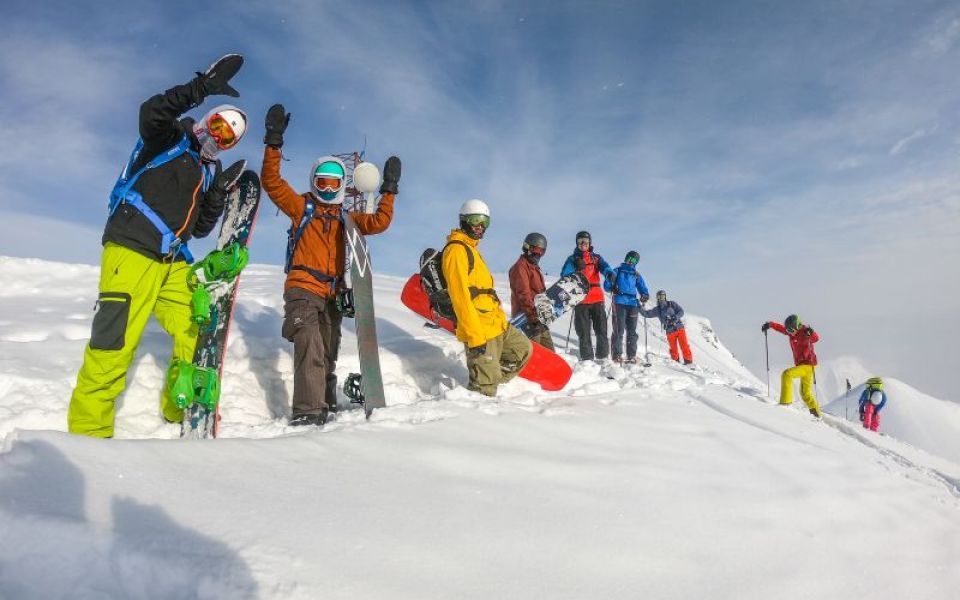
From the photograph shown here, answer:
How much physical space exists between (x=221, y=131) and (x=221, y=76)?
0.52m

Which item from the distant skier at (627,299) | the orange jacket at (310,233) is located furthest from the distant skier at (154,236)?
the distant skier at (627,299)

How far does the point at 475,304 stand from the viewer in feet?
14.7

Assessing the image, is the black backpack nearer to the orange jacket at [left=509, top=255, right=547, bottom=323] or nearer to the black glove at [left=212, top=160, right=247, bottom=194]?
the black glove at [left=212, top=160, right=247, bottom=194]

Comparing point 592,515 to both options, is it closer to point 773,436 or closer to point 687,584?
point 687,584

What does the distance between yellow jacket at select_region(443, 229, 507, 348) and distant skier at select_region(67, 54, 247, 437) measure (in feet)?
6.39

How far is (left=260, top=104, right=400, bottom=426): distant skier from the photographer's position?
3.92m

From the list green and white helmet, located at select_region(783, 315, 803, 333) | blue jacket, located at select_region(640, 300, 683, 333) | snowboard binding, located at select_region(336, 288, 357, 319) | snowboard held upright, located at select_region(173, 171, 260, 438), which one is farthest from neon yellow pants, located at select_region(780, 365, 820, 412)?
snowboard held upright, located at select_region(173, 171, 260, 438)

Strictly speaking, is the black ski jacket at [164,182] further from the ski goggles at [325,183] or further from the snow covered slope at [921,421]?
the snow covered slope at [921,421]

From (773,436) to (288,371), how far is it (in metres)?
4.28

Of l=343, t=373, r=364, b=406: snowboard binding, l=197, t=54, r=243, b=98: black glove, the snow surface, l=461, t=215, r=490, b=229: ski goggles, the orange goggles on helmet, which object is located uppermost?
l=197, t=54, r=243, b=98: black glove

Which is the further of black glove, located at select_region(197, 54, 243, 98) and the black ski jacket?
black glove, located at select_region(197, 54, 243, 98)

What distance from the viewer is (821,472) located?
3.30 metres

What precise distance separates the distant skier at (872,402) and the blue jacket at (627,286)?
7.33 metres

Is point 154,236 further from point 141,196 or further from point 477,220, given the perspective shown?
point 477,220
